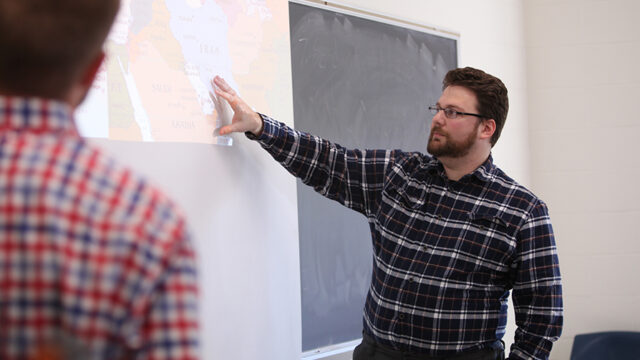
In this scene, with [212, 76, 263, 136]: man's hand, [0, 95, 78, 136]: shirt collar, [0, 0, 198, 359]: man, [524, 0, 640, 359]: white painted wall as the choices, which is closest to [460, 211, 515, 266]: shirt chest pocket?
[212, 76, 263, 136]: man's hand

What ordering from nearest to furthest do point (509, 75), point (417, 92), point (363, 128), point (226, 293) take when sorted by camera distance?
point (226, 293) → point (363, 128) → point (417, 92) → point (509, 75)

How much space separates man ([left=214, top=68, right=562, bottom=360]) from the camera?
1668 millimetres

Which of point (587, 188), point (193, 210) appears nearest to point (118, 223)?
point (193, 210)

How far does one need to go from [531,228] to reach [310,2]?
1078mm

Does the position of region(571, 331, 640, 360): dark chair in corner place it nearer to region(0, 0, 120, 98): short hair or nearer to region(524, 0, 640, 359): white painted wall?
region(524, 0, 640, 359): white painted wall

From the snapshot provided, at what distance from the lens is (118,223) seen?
1.85ft

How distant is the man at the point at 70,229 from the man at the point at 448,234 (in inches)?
39.4

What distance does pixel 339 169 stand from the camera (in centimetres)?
184

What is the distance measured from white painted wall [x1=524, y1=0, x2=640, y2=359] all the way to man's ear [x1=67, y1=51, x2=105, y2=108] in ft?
9.85

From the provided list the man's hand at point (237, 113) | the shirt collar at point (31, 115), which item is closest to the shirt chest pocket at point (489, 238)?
the man's hand at point (237, 113)

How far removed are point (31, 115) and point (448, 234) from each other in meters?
1.37

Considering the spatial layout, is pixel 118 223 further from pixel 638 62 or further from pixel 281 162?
pixel 638 62

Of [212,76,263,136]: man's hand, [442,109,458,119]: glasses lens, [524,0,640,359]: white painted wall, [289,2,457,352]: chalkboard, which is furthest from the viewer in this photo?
[524,0,640,359]: white painted wall

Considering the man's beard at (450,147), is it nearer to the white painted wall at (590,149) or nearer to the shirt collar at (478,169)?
the shirt collar at (478,169)
